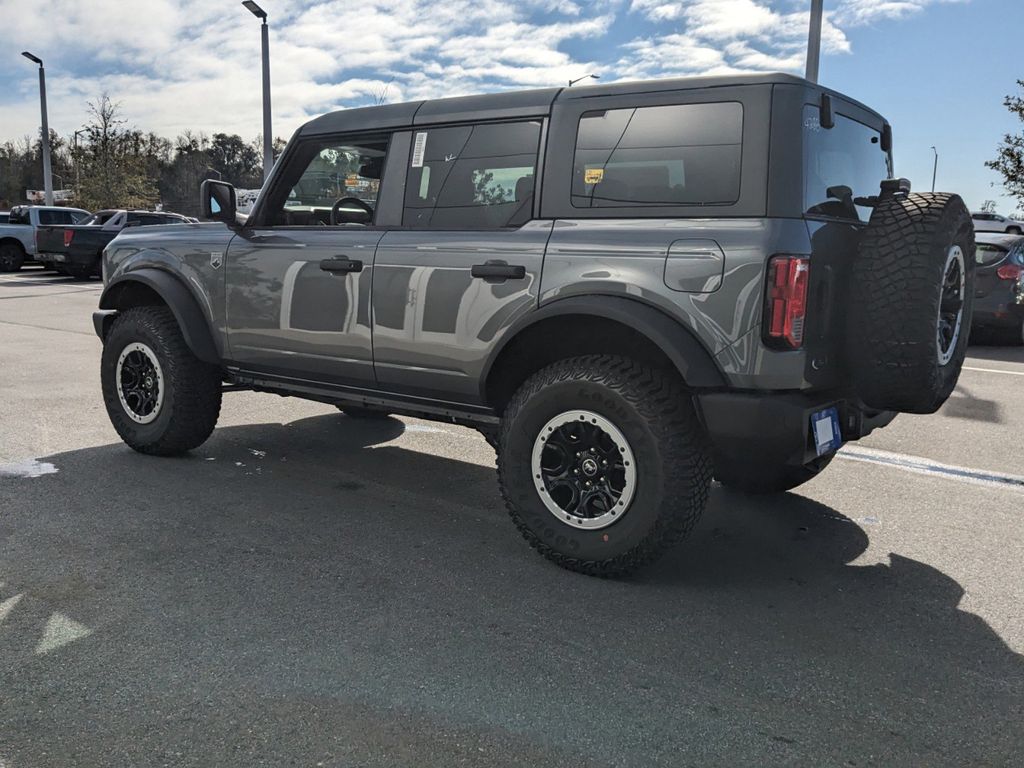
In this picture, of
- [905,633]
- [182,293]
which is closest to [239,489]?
[182,293]

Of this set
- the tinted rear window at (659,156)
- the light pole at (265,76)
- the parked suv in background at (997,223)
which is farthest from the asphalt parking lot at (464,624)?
the parked suv in background at (997,223)

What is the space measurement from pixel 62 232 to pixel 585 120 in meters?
20.0

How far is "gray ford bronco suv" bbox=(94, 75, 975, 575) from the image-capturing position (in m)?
3.26

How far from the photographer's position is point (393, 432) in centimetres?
619

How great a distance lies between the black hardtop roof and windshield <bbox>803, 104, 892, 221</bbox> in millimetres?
134

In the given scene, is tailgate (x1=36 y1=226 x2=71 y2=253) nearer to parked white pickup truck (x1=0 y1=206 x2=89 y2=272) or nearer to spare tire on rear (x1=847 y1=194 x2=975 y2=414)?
parked white pickup truck (x1=0 y1=206 x2=89 y2=272)

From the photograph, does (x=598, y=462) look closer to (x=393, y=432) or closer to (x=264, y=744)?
(x=264, y=744)

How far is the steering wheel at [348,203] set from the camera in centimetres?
443

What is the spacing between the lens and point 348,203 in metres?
4.59

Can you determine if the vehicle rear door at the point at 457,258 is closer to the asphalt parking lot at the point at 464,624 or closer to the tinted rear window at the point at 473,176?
the tinted rear window at the point at 473,176

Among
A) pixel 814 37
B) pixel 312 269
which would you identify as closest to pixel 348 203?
pixel 312 269

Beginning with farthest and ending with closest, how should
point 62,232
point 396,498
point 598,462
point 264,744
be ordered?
point 62,232
point 396,498
point 598,462
point 264,744

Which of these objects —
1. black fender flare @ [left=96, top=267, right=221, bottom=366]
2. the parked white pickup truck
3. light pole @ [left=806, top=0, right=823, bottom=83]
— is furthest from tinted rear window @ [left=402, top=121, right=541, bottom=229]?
the parked white pickup truck

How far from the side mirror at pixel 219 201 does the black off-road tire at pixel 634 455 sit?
6.99 feet
